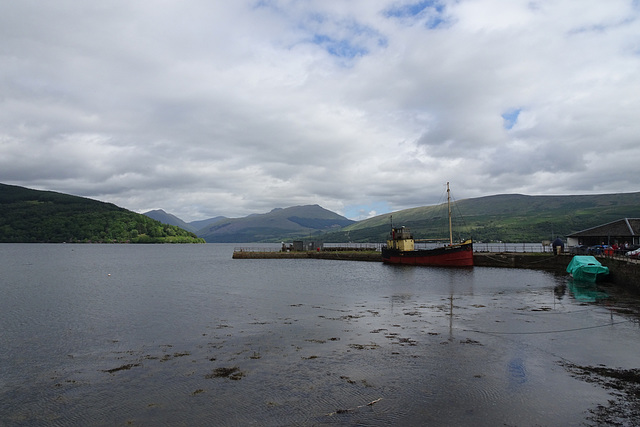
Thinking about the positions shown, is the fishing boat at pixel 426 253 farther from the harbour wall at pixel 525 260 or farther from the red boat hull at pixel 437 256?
the harbour wall at pixel 525 260

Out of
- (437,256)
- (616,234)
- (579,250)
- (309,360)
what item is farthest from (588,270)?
(309,360)

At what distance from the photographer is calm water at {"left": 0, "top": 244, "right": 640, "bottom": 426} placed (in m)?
11.9

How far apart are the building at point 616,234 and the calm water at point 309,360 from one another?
35317 millimetres

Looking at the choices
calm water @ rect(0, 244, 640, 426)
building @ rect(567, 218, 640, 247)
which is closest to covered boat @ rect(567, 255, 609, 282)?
calm water @ rect(0, 244, 640, 426)

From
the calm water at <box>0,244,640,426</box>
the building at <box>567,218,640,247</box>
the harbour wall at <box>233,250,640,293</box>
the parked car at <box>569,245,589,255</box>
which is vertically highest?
the building at <box>567,218,640,247</box>

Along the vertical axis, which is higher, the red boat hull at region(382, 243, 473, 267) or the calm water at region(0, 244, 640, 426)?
the red boat hull at region(382, 243, 473, 267)

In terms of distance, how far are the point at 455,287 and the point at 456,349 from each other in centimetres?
2712

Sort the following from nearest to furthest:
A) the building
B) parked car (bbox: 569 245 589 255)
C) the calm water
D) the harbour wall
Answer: the calm water → the harbour wall → parked car (bbox: 569 245 589 255) → the building

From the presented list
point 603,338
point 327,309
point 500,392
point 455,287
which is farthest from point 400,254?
point 500,392

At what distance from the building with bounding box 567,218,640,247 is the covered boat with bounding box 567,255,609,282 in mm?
19077

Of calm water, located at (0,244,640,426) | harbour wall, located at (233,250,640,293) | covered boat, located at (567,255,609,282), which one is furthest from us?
covered boat, located at (567,255,609,282)

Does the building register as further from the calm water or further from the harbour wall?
the calm water

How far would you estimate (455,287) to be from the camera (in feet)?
144

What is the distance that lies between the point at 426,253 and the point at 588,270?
3312cm
